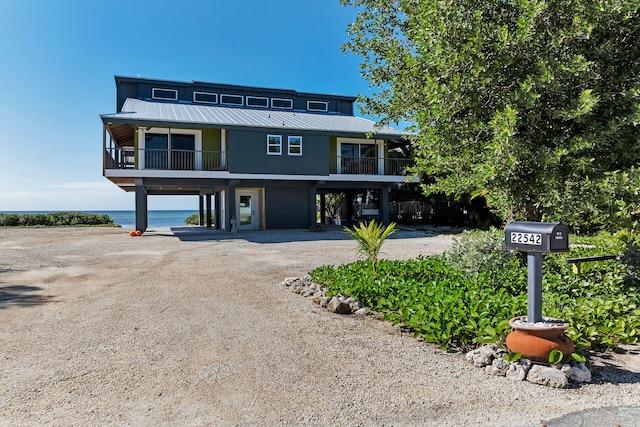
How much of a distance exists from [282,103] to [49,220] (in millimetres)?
18448

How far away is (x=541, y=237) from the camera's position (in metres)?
3.34

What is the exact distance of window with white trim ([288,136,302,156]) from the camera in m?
19.4

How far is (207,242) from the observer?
15125 mm

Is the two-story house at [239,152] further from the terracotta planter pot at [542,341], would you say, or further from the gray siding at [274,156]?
the terracotta planter pot at [542,341]

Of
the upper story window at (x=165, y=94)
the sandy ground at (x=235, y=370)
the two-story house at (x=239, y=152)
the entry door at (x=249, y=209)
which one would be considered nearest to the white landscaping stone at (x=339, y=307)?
the sandy ground at (x=235, y=370)

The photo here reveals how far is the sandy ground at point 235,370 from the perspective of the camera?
8.92 feet

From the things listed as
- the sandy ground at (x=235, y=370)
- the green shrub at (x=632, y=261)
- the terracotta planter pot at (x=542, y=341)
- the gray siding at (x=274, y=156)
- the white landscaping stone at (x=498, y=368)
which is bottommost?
the sandy ground at (x=235, y=370)

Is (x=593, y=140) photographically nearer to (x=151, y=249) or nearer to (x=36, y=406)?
(x=36, y=406)

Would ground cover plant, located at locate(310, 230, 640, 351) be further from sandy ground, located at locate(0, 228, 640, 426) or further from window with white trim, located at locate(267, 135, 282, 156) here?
window with white trim, located at locate(267, 135, 282, 156)

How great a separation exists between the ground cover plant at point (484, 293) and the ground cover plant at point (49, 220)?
2758 cm

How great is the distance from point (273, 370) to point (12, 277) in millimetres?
7565

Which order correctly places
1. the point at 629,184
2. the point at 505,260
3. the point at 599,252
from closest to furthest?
the point at 629,184 → the point at 505,260 → the point at 599,252

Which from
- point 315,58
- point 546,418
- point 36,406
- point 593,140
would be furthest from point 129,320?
point 315,58

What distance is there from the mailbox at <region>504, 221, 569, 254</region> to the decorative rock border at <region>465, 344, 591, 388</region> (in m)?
0.95
